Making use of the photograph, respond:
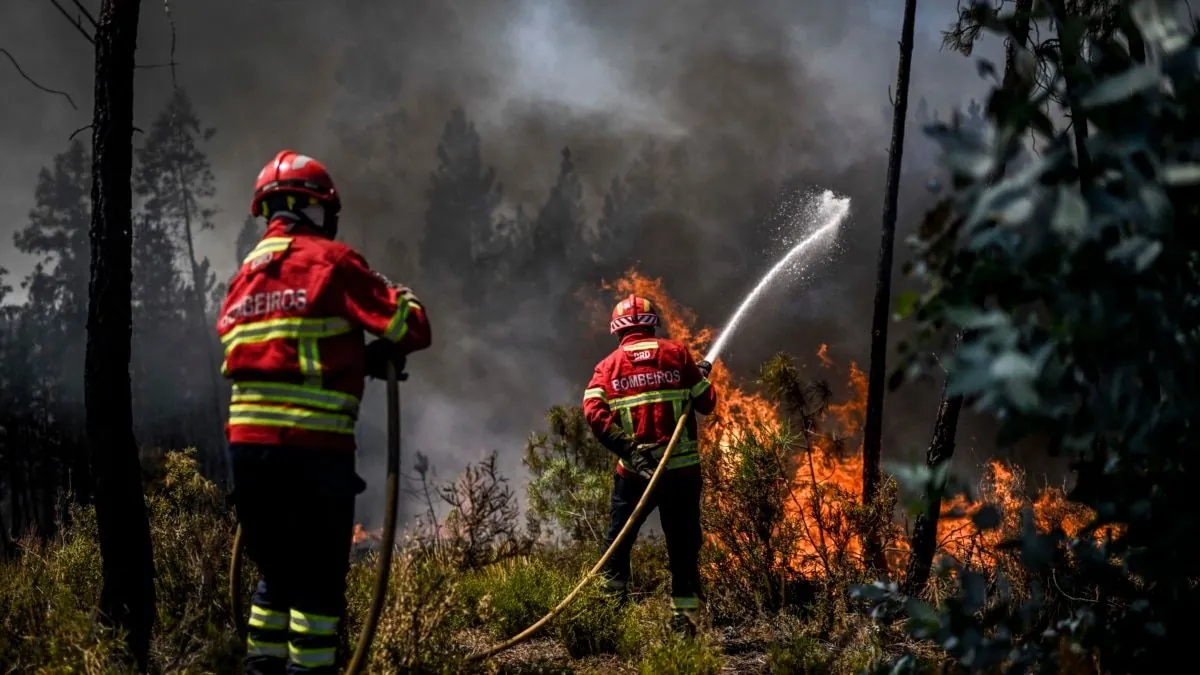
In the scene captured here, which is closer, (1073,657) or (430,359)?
(1073,657)

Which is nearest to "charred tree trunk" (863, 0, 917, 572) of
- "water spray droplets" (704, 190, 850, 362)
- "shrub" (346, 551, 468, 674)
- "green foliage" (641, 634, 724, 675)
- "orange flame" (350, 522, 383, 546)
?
"green foliage" (641, 634, 724, 675)

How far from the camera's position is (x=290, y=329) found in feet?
11.1

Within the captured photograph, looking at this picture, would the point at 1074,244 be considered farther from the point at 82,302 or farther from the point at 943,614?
the point at 82,302

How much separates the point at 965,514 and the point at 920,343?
0.44m

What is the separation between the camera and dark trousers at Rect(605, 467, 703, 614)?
18.5 feet

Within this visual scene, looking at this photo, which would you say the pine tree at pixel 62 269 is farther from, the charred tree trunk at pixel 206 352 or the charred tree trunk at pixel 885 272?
the charred tree trunk at pixel 885 272

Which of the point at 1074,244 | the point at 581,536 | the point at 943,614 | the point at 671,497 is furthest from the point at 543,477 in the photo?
the point at 1074,244

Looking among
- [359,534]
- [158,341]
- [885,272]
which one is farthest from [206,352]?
[885,272]

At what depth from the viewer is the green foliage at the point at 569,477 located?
9.20 metres

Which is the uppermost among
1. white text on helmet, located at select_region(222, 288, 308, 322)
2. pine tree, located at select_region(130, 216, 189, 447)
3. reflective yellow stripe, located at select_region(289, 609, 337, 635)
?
pine tree, located at select_region(130, 216, 189, 447)

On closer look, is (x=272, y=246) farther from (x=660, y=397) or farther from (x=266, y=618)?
(x=660, y=397)

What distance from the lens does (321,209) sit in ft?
12.5

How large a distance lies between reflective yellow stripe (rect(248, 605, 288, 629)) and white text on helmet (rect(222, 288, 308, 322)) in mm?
1193

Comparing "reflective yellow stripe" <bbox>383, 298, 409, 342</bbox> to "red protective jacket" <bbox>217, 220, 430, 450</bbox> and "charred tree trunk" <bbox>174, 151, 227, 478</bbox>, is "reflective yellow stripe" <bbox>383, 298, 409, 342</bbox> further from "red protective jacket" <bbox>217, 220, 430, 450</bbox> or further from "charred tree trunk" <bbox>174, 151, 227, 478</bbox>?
"charred tree trunk" <bbox>174, 151, 227, 478</bbox>
